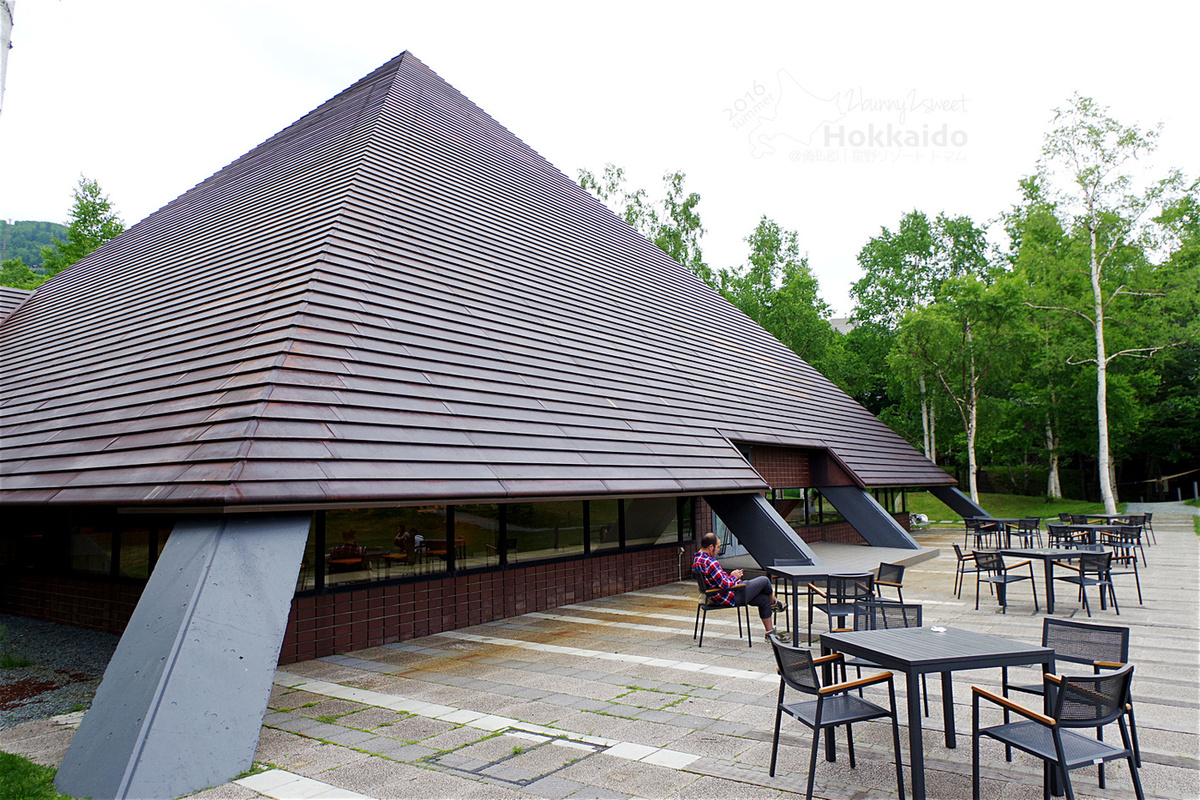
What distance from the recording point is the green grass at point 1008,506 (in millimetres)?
27578

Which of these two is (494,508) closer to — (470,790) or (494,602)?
(494,602)

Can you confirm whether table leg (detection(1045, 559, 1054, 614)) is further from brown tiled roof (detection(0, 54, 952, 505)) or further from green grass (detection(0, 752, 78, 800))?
green grass (detection(0, 752, 78, 800))

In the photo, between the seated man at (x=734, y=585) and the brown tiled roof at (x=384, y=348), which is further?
the seated man at (x=734, y=585)

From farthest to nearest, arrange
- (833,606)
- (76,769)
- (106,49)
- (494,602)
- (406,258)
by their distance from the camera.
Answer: (406,258) → (494,602) → (833,606) → (76,769) → (106,49)

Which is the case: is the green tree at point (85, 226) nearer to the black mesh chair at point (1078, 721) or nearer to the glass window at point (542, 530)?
the glass window at point (542, 530)

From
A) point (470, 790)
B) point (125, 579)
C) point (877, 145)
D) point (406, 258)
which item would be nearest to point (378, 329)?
point (406, 258)

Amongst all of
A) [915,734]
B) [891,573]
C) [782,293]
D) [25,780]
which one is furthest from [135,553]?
[782,293]

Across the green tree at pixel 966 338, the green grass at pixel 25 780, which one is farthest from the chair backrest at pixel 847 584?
the green tree at pixel 966 338

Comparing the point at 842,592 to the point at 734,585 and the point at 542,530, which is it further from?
the point at 542,530

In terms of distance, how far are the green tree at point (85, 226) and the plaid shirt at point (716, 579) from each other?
32.2 meters

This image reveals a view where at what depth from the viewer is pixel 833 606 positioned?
7043mm

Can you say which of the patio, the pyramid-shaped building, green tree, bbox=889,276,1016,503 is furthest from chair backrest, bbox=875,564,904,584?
green tree, bbox=889,276,1016,503

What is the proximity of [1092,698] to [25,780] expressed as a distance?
5990mm

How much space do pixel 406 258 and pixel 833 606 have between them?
7085 millimetres
